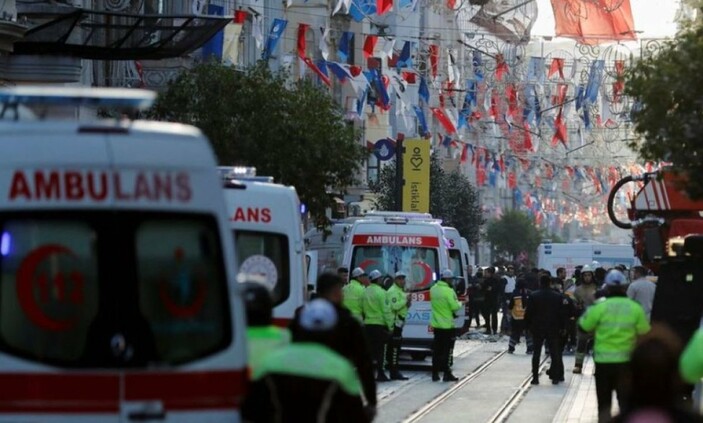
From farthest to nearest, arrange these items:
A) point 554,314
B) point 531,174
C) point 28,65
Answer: point 531,174
point 28,65
point 554,314

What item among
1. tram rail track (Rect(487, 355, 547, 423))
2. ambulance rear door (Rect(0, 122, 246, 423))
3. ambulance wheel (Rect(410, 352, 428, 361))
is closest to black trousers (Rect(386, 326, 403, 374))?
tram rail track (Rect(487, 355, 547, 423))

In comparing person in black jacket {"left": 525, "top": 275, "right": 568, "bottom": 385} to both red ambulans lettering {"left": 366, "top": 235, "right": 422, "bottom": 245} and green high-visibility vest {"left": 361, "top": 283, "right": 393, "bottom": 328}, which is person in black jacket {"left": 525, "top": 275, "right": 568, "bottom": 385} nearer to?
green high-visibility vest {"left": 361, "top": 283, "right": 393, "bottom": 328}

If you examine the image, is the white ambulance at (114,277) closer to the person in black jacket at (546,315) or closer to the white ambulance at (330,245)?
the person in black jacket at (546,315)

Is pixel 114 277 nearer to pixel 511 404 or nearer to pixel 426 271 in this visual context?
pixel 511 404

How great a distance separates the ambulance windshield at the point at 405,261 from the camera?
110 ft

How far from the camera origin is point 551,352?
29797 mm

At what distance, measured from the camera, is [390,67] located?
66438 mm

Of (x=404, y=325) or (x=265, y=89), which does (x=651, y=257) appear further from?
(x=265, y=89)

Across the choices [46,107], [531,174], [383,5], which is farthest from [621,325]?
[531,174]

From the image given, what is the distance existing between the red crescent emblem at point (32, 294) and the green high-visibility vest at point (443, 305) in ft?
64.5

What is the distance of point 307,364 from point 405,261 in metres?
24.3

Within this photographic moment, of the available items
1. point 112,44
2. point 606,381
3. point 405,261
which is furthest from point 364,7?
point 606,381

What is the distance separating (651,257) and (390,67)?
151 feet

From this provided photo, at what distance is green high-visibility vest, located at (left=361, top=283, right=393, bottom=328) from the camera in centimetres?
2858
